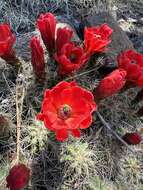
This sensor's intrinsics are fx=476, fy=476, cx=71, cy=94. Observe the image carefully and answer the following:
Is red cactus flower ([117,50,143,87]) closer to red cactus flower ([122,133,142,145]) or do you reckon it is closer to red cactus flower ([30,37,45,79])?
red cactus flower ([122,133,142,145])

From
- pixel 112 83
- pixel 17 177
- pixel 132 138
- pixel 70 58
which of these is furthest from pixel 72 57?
pixel 17 177

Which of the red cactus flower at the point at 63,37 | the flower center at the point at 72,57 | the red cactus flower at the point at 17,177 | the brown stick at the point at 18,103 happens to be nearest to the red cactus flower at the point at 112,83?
the flower center at the point at 72,57

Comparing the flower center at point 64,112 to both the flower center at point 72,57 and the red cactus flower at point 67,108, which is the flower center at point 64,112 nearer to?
the red cactus flower at point 67,108

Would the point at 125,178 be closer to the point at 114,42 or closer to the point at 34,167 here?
the point at 34,167

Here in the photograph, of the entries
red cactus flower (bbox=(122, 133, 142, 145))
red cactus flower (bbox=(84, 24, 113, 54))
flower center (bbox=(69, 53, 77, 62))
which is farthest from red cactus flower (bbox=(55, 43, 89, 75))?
red cactus flower (bbox=(122, 133, 142, 145))

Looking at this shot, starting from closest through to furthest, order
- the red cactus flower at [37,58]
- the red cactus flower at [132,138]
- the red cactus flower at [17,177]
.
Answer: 1. the red cactus flower at [17,177]
2. the red cactus flower at [37,58]
3. the red cactus flower at [132,138]

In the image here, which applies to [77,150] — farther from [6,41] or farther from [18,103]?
[6,41]

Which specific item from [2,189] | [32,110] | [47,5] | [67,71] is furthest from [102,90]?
[47,5]
